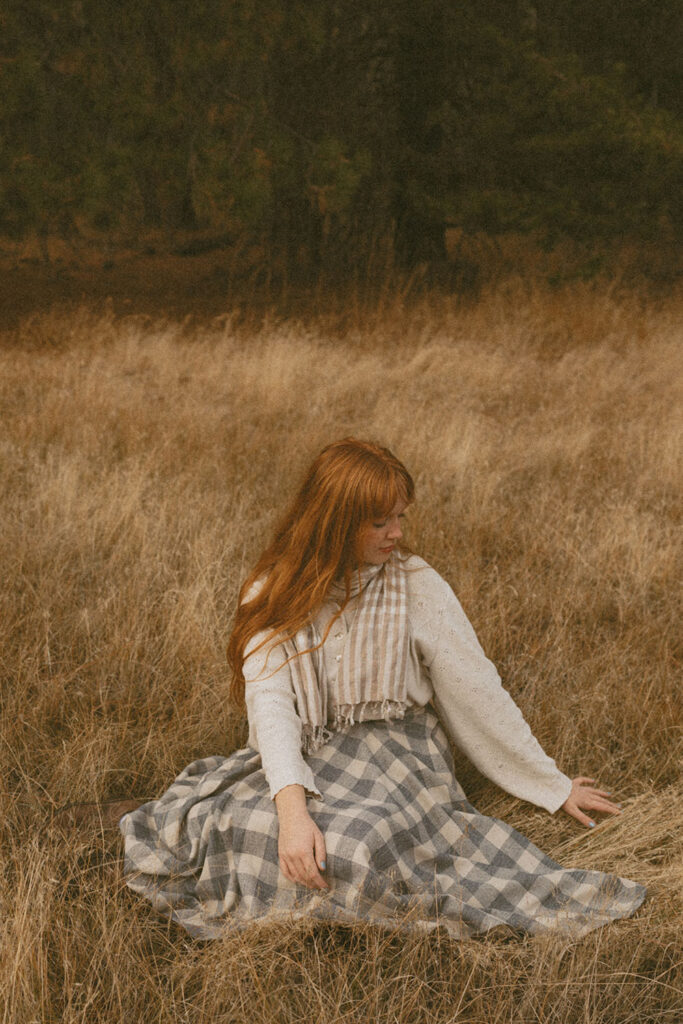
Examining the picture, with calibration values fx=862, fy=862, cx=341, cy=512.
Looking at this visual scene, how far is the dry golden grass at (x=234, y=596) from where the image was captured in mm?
1655

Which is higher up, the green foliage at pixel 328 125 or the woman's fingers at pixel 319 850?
the green foliage at pixel 328 125

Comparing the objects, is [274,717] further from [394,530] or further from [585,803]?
[585,803]

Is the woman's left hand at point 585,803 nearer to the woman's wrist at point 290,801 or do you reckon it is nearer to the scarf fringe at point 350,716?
the scarf fringe at point 350,716

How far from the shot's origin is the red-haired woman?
175cm

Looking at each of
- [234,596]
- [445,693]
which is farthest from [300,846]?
[234,596]

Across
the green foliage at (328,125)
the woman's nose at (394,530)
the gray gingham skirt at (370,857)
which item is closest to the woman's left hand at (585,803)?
the gray gingham skirt at (370,857)

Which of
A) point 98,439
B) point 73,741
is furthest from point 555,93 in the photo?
point 73,741

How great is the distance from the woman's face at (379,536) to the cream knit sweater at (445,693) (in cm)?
11

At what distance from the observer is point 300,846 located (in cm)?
167

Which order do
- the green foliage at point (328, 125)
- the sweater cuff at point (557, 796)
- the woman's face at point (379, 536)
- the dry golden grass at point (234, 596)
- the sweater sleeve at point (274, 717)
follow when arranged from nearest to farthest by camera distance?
the dry golden grass at point (234, 596)
the sweater sleeve at point (274, 717)
the woman's face at point (379, 536)
the sweater cuff at point (557, 796)
the green foliage at point (328, 125)

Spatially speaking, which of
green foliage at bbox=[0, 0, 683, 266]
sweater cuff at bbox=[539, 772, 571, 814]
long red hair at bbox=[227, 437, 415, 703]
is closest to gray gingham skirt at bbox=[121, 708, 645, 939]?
sweater cuff at bbox=[539, 772, 571, 814]

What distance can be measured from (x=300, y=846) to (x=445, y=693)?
0.53 m

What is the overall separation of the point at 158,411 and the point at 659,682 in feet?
11.2

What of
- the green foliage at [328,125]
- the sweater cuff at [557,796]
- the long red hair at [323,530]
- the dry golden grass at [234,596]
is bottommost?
the dry golden grass at [234,596]
